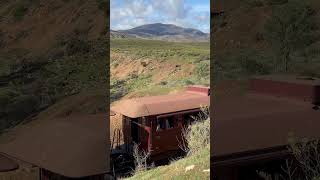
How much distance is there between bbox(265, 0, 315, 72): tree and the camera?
10281mm

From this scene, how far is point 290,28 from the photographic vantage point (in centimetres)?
1048

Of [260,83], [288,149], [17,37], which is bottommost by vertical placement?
[288,149]

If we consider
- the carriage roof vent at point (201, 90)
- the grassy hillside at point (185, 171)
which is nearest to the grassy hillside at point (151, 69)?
the carriage roof vent at point (201, 90)

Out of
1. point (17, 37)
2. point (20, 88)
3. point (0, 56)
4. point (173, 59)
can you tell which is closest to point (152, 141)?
point (17, 37)

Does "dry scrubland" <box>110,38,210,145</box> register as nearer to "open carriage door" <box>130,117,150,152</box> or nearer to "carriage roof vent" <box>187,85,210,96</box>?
"carriage roof vent" <box>187,85,210,96</box>

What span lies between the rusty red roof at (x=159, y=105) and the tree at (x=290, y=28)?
3.50m

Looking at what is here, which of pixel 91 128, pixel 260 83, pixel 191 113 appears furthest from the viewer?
pixel 191 113

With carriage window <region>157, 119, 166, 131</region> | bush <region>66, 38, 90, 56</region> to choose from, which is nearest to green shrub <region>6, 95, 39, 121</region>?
bush <region>66, 38, 90, 56</region>

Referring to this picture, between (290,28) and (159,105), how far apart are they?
15.9 ft

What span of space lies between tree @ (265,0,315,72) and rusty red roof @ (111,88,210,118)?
11.5 ft

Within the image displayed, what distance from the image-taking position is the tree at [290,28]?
33.7 ft

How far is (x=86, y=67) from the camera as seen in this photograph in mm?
15312

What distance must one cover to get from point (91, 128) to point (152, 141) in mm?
2212

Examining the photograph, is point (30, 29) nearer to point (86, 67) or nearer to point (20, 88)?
point (20, 88)
